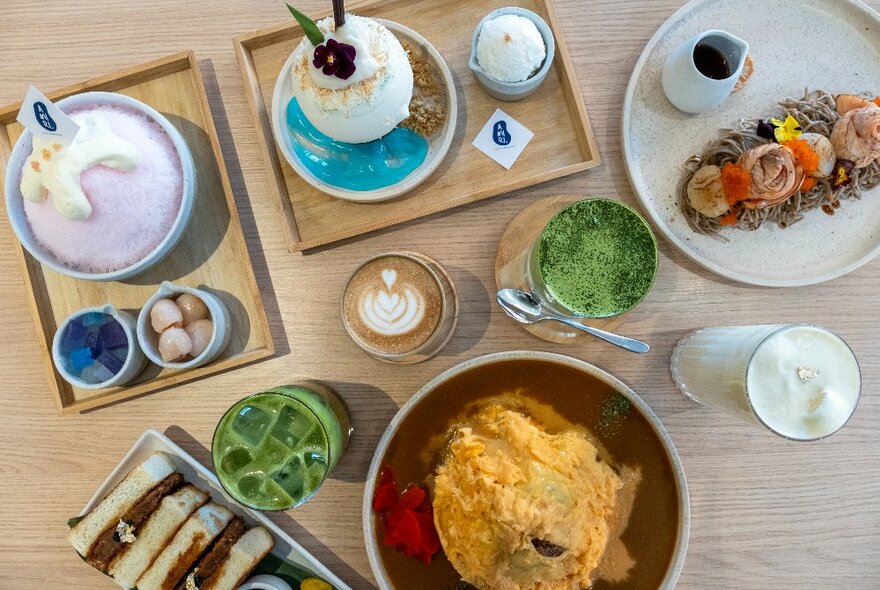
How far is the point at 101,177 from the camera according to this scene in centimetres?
141

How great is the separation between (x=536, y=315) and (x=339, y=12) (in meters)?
0.89

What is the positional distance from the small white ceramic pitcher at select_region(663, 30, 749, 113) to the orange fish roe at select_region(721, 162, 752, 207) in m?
0.20

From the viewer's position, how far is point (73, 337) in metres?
1.52

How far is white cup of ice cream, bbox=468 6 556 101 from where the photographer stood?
57.8 inches

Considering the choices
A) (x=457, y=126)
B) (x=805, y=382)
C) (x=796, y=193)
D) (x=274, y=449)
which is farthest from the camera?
(x=457, y=126)

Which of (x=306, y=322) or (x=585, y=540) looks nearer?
(x=585, y=540)

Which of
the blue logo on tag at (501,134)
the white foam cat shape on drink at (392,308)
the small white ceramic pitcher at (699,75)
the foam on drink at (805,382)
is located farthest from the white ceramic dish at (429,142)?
the foam on drink at (805,382)

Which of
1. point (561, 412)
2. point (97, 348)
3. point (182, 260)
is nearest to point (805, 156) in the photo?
point (561, 412)

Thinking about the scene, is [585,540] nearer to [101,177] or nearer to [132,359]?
[132,359]

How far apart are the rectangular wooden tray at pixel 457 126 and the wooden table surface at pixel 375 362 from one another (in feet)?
0.21

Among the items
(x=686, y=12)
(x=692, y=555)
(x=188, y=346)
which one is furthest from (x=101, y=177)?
(x=692, y=555)

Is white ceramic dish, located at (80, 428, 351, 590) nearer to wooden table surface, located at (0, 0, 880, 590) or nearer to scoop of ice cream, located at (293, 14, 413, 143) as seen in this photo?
wooden table surface, located at (0, 0, 880, 590)

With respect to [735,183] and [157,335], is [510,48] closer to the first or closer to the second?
[735,183]

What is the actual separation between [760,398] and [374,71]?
120 cm
